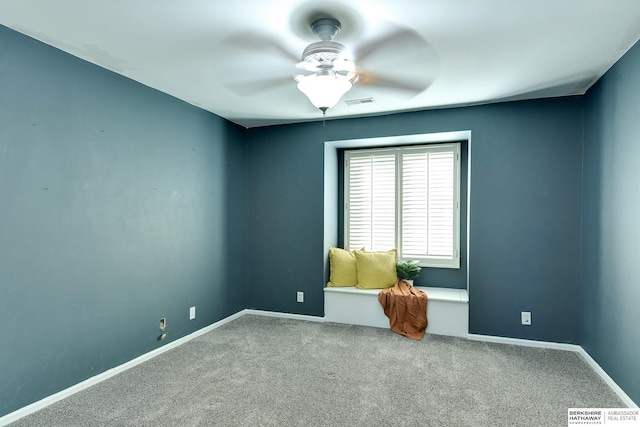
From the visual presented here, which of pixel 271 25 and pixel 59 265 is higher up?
pixel 271 25

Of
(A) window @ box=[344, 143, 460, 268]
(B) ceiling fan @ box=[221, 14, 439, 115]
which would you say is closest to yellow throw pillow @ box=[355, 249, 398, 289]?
(A) window @ box=[344, 143, 460, 268]

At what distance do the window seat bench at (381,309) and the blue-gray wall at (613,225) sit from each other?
1054mm

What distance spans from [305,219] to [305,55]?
239 cm

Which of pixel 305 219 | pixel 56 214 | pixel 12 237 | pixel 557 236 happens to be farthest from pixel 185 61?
pixel 557 236

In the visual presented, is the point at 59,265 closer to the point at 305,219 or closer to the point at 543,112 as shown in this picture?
the point at 305,219

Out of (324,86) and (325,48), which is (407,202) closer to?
(324,86)

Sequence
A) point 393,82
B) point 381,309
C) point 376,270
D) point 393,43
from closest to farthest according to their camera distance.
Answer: point 393,43 < point 393,82 < point 381,309 < point 376,270

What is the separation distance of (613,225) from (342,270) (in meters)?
2.59

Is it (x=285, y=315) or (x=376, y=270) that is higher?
(x=376, y=270)

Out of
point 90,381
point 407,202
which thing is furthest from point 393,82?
point 90,381

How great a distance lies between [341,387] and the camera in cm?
264

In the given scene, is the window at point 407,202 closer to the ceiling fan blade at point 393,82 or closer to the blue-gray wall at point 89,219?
the ceiling fan blade at point 393,82

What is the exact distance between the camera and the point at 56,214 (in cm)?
245

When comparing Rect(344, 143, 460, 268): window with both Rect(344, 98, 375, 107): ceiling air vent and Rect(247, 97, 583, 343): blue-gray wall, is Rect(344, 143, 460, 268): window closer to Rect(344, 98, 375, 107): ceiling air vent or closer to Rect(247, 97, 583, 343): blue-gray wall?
Rect(247, 97, 583, 343): blue-gray wall
